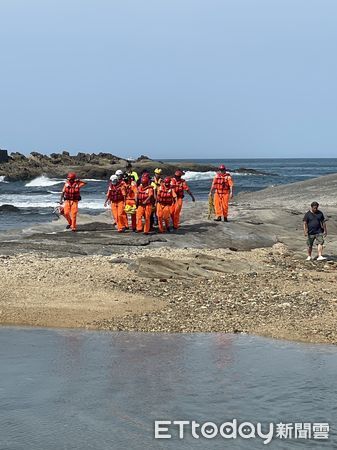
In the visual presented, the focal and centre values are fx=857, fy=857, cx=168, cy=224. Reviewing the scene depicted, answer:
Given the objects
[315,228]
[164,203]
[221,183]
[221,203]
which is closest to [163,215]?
[164,203]

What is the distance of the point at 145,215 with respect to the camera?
766 inches

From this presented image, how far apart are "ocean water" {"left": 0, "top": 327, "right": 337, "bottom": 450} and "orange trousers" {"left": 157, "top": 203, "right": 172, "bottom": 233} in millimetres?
8225

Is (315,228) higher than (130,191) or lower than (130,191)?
lower

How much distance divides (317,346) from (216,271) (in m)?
4.89

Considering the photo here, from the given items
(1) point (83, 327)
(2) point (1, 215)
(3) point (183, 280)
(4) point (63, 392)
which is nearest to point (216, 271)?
(3) point (183, 280)

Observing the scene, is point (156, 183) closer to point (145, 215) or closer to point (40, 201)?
point (145, 215)

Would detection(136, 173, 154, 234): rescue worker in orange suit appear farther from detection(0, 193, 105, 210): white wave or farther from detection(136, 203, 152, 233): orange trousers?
detection(0, 193, 105, 210): white wave

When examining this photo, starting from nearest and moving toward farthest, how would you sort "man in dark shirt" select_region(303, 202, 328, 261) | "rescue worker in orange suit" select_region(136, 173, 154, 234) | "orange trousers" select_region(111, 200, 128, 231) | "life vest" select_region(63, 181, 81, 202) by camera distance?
"man in dark shirt" select_region(303, 202, 328, 261)
"rescue worker in orange suit" select_region(136, 173, 154, 234)
"life vest" select_region(63, 181, 81, 202)
"orange trousers" select_region(111, 200, 128, 231)

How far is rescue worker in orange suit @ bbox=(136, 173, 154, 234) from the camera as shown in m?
19.1

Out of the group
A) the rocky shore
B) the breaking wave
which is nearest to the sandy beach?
the rocky shore

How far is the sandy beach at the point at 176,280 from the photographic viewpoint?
11969 millimetres

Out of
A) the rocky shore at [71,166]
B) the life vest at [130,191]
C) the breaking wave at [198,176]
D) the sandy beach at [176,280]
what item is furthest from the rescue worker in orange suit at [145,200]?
the breaking wave at [198,176]

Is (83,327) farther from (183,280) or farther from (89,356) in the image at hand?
(183,280)

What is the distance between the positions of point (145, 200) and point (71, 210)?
206 centimetres
